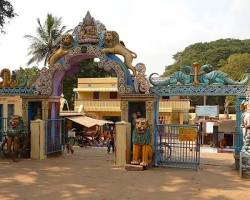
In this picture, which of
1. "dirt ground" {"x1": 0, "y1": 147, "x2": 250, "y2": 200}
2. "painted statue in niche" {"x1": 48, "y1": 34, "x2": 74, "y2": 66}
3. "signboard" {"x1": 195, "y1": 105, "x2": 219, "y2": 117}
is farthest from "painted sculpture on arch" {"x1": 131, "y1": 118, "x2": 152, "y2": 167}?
"signboard" {"x1": 195, "y1": 105, "x2": 219, "y2": 117}

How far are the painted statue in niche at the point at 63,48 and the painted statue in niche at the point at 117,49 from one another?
1.24 metres

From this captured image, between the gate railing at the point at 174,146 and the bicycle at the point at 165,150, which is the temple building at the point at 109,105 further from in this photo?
the gate railing at the point at 174,146

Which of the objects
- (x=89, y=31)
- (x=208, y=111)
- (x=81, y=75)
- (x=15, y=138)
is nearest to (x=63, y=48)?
(x=89, y=31)

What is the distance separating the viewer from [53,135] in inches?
553

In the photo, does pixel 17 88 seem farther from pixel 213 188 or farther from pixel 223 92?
pixel 213 188

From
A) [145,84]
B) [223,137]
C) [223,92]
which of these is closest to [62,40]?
[145,84]

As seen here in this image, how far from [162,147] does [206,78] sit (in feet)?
8.19

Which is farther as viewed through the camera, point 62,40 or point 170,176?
point 62,40

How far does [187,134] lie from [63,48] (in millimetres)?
4876

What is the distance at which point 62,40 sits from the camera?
1294 centimetres

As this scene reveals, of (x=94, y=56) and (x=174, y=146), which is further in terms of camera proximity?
(x=94, y=56)

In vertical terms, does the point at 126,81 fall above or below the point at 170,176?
above

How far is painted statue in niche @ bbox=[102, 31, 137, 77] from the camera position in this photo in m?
12.3

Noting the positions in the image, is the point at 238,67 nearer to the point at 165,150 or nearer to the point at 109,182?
the point at 165,150
